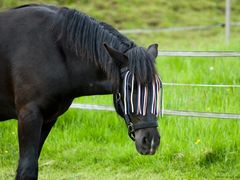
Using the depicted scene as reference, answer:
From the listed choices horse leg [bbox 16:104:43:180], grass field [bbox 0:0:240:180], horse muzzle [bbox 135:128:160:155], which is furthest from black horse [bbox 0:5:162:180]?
grass field [bbox 0:0:240:180]

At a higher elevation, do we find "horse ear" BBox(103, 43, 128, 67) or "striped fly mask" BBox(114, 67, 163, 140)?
"horse ear" BBox(103, 43, 128, 67)

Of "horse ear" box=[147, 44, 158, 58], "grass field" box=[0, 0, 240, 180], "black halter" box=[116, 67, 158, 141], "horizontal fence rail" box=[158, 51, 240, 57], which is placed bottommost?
"grass field" box=[0, 0, 240, 180]

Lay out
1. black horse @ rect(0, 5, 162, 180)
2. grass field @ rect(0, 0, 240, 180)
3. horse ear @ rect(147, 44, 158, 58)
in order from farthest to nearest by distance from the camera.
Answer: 1. grass field @ rect(0, 0, 240, 180)
2. black horse @ rect(0, 5, 162, 180)
3. horse ear @ rect(147, 44, 158, 58)

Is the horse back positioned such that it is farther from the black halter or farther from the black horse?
the black halter

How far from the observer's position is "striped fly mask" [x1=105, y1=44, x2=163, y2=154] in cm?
350

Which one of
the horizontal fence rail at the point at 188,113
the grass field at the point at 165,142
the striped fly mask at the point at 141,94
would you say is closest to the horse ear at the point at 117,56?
the striped fly mask at the point at 141,94

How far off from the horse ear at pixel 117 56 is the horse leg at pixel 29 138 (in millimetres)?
687

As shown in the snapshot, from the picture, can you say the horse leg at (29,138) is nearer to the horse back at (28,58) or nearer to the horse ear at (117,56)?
the horse back at (28,58)

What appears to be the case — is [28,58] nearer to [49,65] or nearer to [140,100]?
[49,65]

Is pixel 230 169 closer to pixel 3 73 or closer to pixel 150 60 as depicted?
pixel 150 60

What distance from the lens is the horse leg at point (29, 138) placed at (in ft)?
12.6

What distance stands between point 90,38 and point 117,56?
382 mm

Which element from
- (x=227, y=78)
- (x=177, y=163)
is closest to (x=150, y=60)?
(x=177, y=163)

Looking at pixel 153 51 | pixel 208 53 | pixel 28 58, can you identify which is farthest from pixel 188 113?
pixel 28 58
